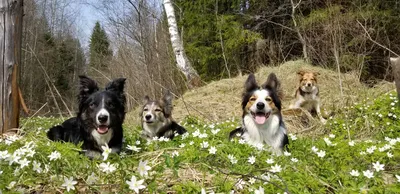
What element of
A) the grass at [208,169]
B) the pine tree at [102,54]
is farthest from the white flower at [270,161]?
the pine tree at [102,54]

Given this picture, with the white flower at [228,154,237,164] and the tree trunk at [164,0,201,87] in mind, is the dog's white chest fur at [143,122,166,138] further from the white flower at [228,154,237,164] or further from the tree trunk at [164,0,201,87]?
the tree trunk at [164,0,201,87]

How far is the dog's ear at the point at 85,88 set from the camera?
4.05 meters

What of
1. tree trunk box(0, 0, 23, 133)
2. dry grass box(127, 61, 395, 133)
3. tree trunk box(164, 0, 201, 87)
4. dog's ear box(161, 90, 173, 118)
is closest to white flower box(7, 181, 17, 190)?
tree trunk box(0, 0, 23, 133)

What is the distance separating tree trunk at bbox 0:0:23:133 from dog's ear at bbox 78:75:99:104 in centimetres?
83

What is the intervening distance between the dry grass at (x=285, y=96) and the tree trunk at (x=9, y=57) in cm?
351

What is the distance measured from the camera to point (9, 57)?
13.0ft

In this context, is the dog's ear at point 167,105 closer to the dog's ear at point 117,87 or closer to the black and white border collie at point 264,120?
the dog's ear at point 117,87

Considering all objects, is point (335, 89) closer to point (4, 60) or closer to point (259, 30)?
point (259, 30)

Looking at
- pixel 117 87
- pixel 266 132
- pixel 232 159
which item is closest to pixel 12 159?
pixel 232 159

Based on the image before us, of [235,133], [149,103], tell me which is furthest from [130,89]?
[235,133]

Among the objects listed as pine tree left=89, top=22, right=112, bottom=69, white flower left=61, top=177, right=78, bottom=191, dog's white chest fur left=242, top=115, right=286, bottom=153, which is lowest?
dog's white chest fur left=242, top=115, right=286, bottom=153

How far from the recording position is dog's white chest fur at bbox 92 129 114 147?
381cm

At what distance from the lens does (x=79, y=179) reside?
2.29m

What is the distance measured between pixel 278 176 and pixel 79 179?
56.7 inches
